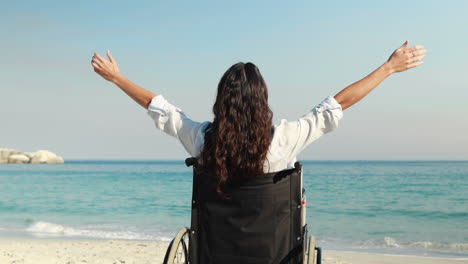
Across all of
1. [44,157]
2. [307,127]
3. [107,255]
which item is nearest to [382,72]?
[307,127]

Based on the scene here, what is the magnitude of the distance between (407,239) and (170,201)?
8771mm

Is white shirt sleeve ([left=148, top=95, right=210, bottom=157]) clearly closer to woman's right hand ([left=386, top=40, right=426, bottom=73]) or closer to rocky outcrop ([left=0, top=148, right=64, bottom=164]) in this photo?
woman's right hand ([left=386, top=40, right=426, bottom=73])

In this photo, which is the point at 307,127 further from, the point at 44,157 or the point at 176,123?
the point at 44,157

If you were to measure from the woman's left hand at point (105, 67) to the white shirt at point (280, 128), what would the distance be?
23 cm

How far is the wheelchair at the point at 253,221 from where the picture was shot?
6.25ft

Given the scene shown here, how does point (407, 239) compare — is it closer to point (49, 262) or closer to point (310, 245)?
point (49, 262)

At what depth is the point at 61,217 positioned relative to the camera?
1193 cm

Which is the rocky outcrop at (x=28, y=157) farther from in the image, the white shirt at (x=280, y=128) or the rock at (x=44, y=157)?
the white shirt at (x=280, y=128)

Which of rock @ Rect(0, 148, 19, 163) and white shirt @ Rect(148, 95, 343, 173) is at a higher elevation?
white shirt @ Rect(148, 95, 343, 173)

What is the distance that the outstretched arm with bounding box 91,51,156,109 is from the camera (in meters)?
1.95

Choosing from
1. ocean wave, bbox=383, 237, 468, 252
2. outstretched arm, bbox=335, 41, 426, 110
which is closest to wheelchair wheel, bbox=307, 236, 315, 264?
outstretched arm, bbox=335, 41, 426, 110

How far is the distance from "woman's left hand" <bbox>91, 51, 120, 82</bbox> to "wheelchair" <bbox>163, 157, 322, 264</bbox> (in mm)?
488

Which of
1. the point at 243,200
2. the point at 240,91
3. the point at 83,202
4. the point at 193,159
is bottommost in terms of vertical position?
the point at 83,202

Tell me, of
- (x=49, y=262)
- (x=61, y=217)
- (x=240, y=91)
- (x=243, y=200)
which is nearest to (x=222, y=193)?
(x=243, y=200)
